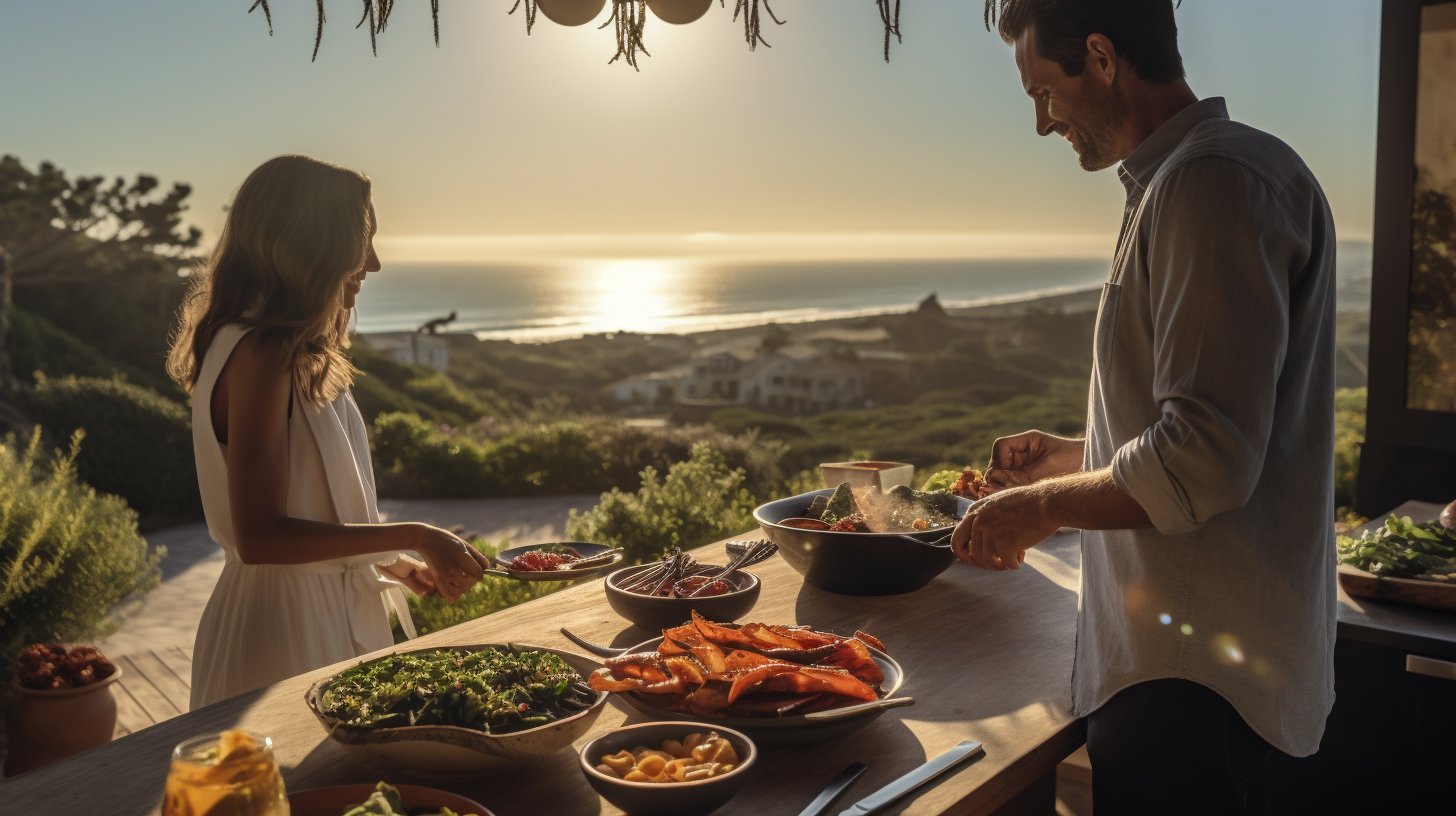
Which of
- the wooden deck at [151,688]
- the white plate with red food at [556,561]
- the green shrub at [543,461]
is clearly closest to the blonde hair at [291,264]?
the white plate with red food at [556,561]

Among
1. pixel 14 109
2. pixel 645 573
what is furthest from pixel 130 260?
pixel 645 573

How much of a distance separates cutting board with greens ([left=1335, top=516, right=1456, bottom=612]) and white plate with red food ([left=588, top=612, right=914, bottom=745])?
4.71ft

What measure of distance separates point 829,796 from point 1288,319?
807 millimetres

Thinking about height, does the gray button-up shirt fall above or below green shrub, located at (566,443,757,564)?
above

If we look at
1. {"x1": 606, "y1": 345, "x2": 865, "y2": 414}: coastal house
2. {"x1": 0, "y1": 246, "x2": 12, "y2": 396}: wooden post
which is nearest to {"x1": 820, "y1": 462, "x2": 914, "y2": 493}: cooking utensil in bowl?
{"x1": 0, "y1": 246, "x2": 12, "y2": 396}: wooden post

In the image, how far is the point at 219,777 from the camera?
80 cm

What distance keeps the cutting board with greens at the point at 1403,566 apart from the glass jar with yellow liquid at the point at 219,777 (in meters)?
2.31

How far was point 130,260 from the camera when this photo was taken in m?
18.4

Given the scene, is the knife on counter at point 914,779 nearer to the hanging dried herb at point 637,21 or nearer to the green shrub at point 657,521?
the hanging dried herb at point 637,21

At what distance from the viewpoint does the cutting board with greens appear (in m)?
2.11

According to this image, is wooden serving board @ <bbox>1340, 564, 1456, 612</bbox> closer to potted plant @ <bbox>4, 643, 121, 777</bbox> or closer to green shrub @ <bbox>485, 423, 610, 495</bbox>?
potted plant @ <bbox>4, 643, 121, 777</bbox>

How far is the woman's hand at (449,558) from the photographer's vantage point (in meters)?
1.69

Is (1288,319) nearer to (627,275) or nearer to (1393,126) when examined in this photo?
(1393,126)

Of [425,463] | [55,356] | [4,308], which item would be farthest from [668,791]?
[55,356]
